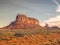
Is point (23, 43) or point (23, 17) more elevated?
point (23, 17)

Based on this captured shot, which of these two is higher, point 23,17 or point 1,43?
point 23,17

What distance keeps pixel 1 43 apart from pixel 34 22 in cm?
6987

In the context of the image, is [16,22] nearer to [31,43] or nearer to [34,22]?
[34,22]

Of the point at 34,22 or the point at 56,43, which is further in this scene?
the point at 34,22

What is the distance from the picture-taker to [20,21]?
3285 inches

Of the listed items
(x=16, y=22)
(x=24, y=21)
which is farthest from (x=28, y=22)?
(x=16, y=22)

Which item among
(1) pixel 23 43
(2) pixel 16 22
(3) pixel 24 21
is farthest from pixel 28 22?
(1) pixel 23 43

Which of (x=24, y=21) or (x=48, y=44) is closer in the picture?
(x=48, y=44)

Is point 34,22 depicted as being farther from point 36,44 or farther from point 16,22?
point 36,44

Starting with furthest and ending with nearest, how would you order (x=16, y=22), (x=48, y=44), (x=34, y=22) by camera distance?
1. (x=34, y=22)
2. (x=16, y=22)
3. (x=48, y=44)

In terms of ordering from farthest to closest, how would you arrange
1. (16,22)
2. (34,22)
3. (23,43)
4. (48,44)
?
(34,22) → (16,22) → (23,43) → (48,44)

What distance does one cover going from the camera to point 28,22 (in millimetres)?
86062

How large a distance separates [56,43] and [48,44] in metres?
1.07

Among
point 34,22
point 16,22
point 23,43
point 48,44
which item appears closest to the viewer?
point 48,44
